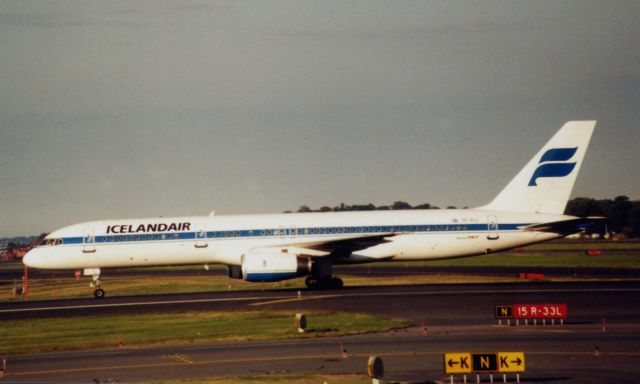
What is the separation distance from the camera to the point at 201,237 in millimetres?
47625

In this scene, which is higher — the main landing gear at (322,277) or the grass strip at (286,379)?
the main landing gear at (322,277)

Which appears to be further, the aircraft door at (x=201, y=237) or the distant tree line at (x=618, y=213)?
the distant tree line at (x=618, y=213)

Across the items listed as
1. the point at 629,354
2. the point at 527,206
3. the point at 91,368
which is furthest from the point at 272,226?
the point at 629,354

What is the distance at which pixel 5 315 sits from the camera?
42094 millimetres

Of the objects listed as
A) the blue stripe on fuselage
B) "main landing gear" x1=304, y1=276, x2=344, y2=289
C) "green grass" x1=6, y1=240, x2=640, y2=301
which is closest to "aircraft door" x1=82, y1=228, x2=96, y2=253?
the blue stripe on fuselage

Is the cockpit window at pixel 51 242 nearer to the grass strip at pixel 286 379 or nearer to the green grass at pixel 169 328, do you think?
the green grass at pixel 169 328

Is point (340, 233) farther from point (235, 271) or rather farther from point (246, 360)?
point (246, 360)

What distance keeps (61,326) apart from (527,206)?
29525 mm

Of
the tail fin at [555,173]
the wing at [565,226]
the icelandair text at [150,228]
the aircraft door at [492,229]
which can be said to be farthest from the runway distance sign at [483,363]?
the icelandair text at [150,228]

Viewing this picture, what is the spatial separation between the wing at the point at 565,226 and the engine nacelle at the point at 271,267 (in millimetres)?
14828

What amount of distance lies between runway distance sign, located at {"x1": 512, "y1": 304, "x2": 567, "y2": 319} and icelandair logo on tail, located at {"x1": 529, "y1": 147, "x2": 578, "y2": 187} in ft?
63.1

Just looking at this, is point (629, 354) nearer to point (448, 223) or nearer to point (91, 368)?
point (91, 368)

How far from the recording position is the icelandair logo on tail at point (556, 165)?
160 feet

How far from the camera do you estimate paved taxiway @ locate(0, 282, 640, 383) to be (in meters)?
22.8
